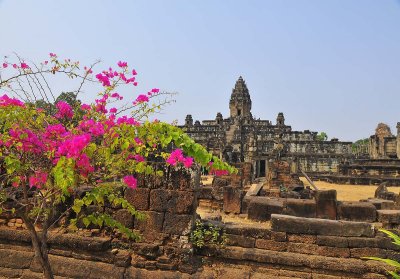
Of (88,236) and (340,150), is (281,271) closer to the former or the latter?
(88,236)

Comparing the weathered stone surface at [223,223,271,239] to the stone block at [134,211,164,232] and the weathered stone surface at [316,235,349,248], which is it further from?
the stone block at [134,211,164,232]

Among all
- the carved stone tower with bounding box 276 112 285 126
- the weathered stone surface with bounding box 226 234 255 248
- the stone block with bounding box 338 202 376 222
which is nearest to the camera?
the weathered stone surface with bounding box 226 234 255 248

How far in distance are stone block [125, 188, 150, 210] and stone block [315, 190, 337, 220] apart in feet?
15.6

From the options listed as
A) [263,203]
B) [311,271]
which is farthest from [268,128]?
[311,271]

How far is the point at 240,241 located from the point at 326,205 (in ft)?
12.9

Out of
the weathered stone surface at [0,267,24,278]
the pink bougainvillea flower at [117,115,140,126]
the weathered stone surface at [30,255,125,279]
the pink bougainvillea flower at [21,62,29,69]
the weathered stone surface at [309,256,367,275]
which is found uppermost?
the pink bougainvillea flower at [21,62,29,69]

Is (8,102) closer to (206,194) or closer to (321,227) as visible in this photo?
(321,227)

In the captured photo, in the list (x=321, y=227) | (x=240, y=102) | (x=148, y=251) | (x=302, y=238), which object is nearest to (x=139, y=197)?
(x=148, y=251)

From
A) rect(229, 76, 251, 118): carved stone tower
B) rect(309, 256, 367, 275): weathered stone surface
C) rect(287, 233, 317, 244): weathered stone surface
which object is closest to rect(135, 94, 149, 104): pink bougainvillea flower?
rect(287, 233, 317, 244): weathered stone surface

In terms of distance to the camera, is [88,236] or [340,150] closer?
[88,236]

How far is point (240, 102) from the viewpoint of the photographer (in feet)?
201

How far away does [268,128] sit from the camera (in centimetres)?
5472

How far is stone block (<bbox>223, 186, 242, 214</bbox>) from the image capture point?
10055mm

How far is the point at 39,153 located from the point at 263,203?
582cm
